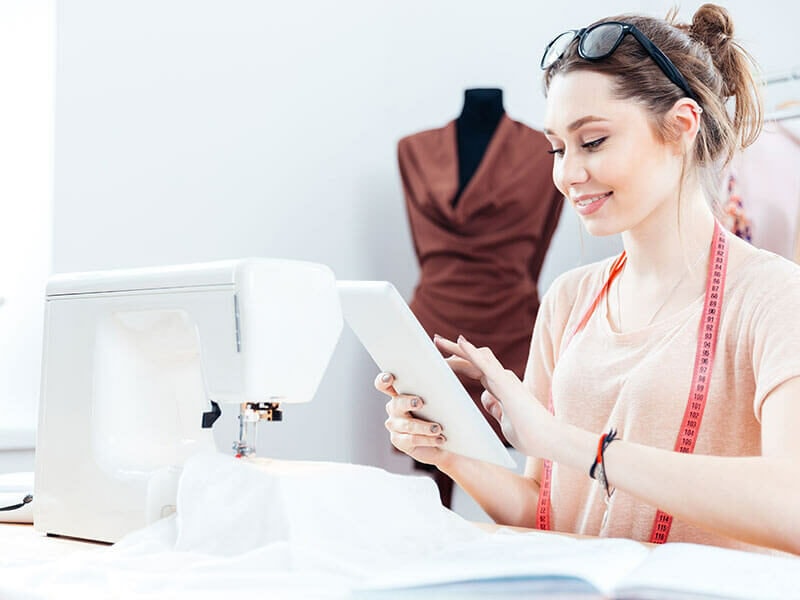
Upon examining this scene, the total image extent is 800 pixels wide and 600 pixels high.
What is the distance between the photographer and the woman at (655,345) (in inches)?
46.7

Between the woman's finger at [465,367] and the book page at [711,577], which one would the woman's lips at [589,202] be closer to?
the woman's finger at [465,367]

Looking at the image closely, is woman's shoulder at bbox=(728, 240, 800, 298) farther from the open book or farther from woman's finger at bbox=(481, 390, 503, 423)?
the open book

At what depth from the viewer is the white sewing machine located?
1075mm

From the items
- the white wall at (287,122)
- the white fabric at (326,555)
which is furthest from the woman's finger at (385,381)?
the white wall at (287,122)

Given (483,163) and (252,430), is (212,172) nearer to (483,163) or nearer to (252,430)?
(483,163)

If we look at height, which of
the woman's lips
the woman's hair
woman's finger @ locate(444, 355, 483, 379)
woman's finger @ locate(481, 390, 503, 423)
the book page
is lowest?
the book page

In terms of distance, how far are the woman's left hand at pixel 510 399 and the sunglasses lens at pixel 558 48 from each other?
0.48m

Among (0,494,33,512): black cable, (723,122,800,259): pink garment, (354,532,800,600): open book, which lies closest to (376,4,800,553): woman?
(354,532,800,600): open book

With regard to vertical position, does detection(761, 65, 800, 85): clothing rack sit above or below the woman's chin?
above

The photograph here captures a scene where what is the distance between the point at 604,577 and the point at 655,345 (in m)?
0.71

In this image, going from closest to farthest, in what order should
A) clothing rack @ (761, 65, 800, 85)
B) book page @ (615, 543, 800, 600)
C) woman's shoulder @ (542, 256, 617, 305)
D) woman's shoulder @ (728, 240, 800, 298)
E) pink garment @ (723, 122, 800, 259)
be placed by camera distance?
book page @ (615, 543, 800, 600), woman's shoulder @ (728, 240, 800, 298), woman's shoulder @ (542, 256, 617, 305), pink garment @ (723, 122, 800, 259), clothing rack @ (761, 65, 800, 85)

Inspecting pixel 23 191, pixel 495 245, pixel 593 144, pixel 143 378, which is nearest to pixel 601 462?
pixel 593 144

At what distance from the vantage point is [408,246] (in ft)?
11.0

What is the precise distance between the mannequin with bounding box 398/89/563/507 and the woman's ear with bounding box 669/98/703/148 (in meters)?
1.37
